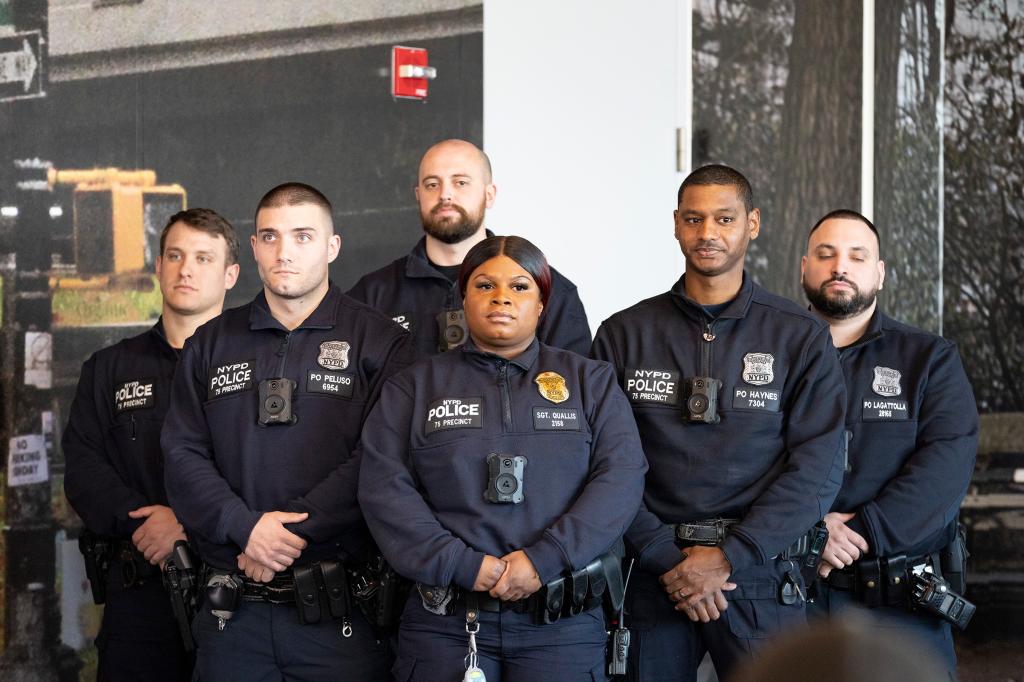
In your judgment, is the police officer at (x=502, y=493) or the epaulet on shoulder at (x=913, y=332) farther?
the epaulet on shoulder at (x=913, y=332)

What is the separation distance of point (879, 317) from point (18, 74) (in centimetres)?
286

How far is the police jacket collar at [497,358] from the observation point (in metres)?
3.00

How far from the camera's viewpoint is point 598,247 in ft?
17.5

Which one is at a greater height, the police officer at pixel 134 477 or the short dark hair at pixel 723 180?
the short dark hair at pixel 723 180

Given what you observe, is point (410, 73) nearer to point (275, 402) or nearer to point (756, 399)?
point (275, 402)

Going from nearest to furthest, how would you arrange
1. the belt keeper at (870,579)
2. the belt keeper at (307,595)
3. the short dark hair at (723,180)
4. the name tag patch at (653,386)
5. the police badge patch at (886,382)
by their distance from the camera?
the belt keeper at (307,595), the name tag patch at (653,386), the short dark hair at (723,180), the belt keeper at (870,579), the police badge patch at (886,382)

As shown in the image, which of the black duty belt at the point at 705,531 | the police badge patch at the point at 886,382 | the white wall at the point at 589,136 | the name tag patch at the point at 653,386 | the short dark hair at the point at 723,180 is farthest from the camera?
the white wall at the point at 589,136

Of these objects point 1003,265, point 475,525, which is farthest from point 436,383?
point 1003,265

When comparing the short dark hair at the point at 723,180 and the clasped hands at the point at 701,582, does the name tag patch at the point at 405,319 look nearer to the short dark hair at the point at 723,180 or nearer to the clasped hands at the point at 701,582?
the short dark hair at the point at 723,180

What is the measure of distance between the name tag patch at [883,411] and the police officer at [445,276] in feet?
2.72

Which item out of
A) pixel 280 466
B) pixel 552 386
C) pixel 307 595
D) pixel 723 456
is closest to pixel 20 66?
pixel 280 466

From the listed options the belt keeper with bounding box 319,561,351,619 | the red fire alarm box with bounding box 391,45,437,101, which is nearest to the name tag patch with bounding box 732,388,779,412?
the belt keeper with bounding box 319,561,351,619

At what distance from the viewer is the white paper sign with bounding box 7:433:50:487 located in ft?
13.2

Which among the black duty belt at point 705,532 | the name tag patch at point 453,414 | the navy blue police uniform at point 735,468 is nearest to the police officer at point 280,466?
the name tag patch at point 453,414
